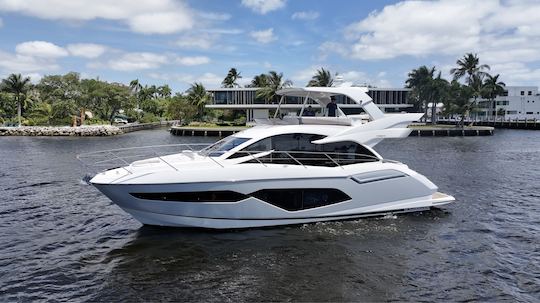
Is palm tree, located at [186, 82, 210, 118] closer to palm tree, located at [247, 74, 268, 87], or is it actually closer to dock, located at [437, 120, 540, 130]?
palm tree, located at [247, 74, 268, 87]

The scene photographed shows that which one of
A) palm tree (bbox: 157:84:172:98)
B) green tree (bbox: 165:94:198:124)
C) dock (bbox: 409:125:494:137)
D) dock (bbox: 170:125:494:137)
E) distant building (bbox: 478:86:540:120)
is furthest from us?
palm tree (bbox: 157:84:172:98)

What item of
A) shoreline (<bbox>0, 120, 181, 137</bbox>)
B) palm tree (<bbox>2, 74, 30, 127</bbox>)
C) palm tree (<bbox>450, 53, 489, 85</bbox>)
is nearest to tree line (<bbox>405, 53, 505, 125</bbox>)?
palm tree (<bbox>450, 53, 489, 85</bbox>)

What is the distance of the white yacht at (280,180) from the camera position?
10.6 metres

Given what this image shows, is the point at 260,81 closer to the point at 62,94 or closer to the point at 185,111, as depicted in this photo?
the point at 185,111

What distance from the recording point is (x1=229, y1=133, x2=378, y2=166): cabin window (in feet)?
38.7

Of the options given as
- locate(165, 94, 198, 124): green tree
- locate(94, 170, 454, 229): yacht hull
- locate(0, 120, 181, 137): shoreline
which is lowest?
locate(94, 170, 454, 229): yacht hull

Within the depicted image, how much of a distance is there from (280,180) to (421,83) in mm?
85656

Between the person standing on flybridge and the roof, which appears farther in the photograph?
the person standing on flybridge

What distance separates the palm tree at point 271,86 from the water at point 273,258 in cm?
6201

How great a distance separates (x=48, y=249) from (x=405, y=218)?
33.9ft

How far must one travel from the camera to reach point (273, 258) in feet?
32.9

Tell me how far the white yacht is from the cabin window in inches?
1.2

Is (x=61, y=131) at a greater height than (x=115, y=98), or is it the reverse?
(x=115, y=98)

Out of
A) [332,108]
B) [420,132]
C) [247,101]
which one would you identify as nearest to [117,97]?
[247,101]
